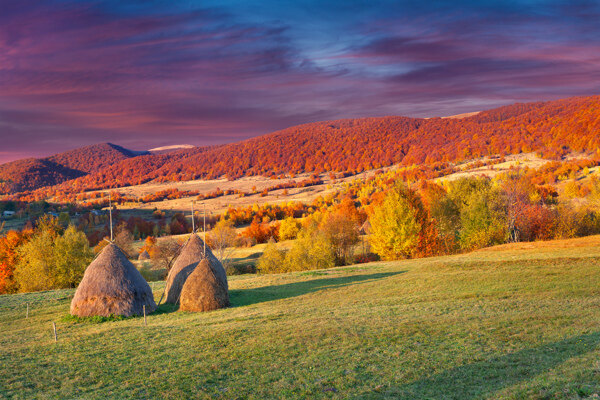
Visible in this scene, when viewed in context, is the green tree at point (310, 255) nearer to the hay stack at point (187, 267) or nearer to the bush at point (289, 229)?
the hay stack at point (187, 267)

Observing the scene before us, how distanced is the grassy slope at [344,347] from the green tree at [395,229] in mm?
24782

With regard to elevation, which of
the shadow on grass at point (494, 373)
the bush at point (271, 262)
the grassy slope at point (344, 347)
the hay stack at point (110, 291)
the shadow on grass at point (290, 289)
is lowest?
the bush at point (271, 262)

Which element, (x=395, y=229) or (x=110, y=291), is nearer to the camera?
(x=110, y=291)

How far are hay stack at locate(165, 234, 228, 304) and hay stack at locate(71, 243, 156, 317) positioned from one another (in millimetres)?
2524

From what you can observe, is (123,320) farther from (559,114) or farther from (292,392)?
(559,114)

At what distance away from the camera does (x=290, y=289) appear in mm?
28578

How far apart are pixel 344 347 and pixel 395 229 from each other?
128 ft

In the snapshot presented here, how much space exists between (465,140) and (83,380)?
17636cm

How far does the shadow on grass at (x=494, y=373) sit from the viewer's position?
29.0 feet

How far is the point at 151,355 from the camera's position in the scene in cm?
1352

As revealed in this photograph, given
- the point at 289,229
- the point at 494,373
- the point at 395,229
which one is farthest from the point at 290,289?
the point at 289,229

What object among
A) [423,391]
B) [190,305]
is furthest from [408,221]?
[423,391]

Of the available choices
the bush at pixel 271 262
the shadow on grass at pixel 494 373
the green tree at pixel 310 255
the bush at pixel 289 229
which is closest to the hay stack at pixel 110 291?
the shadow on grass at pixel 494 373

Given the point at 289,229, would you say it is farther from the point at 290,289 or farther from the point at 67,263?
the point at 290,289
